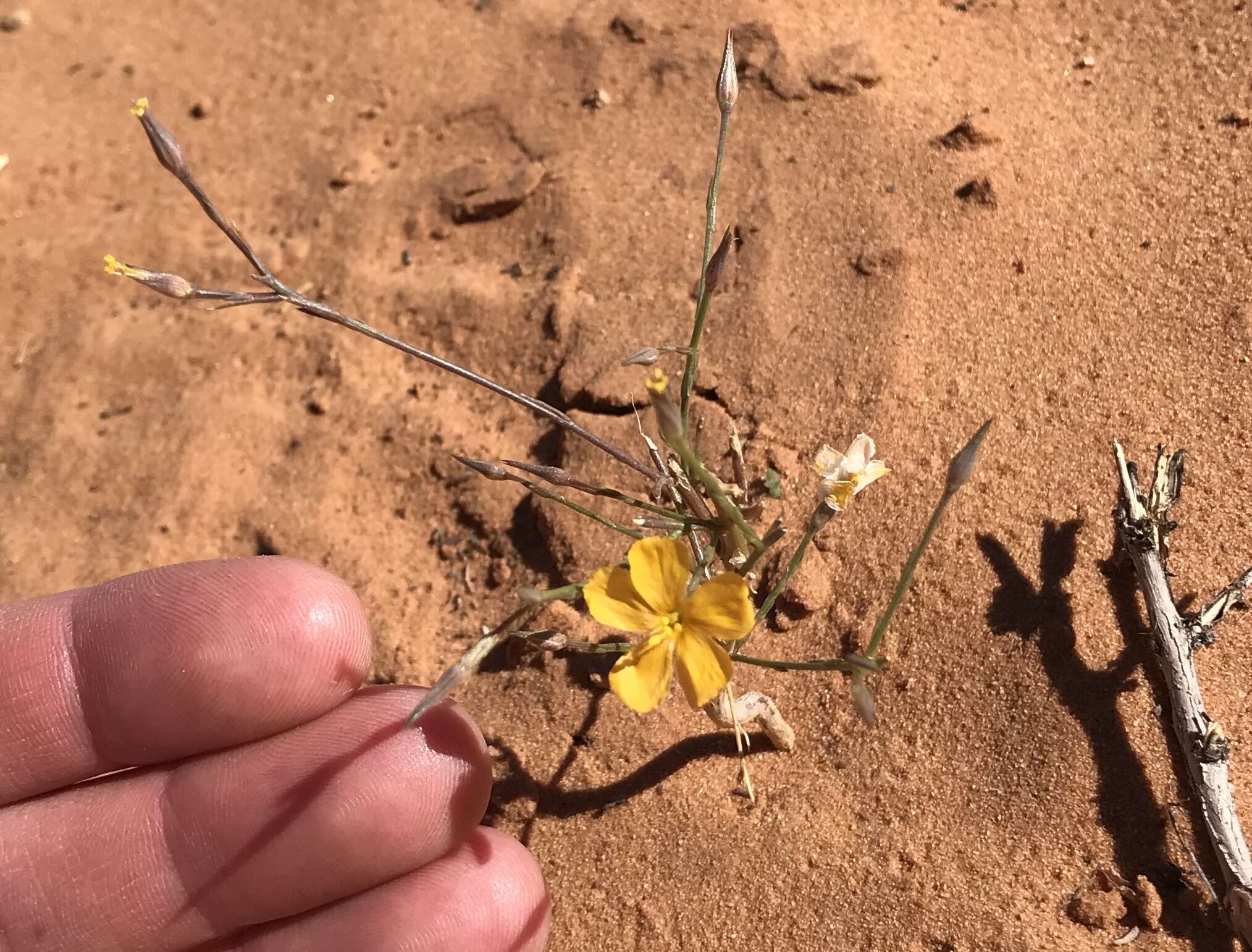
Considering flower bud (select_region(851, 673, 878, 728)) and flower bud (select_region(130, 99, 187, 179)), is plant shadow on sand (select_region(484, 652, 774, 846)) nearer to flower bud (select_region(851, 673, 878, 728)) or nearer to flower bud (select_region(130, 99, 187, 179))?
flower bud (select_region(851, 673, 878, 728))

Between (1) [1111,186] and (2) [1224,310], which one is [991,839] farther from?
(1) [1111,186]

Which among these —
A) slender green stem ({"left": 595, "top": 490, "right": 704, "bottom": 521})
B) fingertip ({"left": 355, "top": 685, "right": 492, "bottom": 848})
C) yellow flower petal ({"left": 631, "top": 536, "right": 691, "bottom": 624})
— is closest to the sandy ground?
fingertip ({"left": 355, "top": 685, "right": 492, "bottom": 848})

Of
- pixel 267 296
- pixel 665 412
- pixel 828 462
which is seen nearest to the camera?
pixel 665 412

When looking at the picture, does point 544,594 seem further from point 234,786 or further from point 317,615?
point 234,786

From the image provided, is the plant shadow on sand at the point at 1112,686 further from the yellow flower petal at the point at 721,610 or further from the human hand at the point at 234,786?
the human hand at the point at 234,786

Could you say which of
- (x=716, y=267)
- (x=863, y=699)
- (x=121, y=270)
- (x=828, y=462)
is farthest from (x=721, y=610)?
(x=121, y=270)

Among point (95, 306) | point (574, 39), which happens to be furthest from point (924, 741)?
point (95, 306)

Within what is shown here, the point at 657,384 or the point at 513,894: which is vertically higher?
the point at 657,384

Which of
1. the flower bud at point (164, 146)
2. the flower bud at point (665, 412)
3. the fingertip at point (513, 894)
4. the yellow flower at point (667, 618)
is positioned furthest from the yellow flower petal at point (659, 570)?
the flower bud at point (164, 146)
